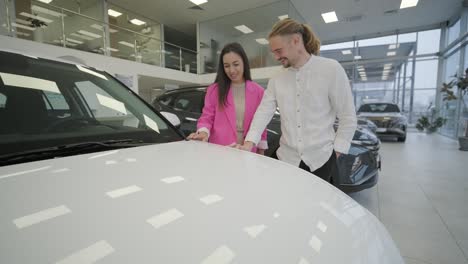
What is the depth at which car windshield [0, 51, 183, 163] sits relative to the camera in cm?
85

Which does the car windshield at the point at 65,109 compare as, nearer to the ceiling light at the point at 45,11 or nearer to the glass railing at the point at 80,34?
the glass railing at the point at 80,34

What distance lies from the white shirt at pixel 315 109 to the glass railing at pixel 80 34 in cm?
634

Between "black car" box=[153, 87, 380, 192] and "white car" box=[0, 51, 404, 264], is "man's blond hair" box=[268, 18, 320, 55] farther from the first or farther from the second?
"black car" box=[153, 87, 380, 192]

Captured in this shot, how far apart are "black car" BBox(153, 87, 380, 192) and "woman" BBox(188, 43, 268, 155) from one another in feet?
2.60

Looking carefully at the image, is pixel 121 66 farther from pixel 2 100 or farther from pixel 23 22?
pixel 2 100

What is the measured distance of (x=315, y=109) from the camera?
1.21m

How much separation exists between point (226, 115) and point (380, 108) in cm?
716

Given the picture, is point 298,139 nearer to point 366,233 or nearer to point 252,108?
point 252,108

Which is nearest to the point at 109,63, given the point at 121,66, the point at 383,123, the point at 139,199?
the point at 121,66

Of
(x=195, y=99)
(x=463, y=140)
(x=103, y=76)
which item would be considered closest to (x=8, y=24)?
(x=195, y=99)

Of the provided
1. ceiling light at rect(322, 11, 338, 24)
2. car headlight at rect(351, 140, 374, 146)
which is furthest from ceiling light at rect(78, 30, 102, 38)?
ceiling light at rect(322, 11, 338, 24)

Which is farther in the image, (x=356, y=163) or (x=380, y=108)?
(x=380, y=108)

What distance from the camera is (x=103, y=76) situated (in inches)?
50.9

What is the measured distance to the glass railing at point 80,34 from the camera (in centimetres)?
522
